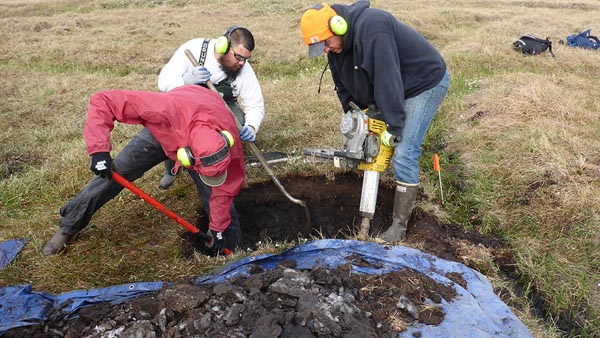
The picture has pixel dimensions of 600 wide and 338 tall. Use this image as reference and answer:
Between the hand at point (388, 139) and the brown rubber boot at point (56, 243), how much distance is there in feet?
8.75

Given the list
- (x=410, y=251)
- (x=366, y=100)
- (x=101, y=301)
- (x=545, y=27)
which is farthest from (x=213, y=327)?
(x=545, y=27)

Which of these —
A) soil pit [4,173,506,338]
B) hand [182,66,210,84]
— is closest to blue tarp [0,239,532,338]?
soil pit [4,173,506,338]

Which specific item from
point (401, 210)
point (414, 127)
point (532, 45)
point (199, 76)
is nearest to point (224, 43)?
point (199, 76)

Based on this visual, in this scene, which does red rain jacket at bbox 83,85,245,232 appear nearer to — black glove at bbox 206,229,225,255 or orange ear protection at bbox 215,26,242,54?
black glove at bbox 206,229,225,255

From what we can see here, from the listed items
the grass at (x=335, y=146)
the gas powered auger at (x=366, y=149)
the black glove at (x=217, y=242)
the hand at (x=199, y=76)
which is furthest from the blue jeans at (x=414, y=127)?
→ the hand at (x=199, y=76)

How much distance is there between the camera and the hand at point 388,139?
3.38m

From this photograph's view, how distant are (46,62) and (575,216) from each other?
996cm

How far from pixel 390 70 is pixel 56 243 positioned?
295 centimetres

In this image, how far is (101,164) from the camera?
2.90m

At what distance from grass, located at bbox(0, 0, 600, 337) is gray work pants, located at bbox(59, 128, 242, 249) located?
278mm

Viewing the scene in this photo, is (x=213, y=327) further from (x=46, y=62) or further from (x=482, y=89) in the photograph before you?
(x=46, y=62)

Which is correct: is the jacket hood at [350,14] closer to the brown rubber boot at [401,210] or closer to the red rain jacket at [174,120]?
the red rain jacket at [174,120]

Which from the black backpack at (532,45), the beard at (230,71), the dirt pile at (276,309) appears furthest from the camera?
the black backpack at (532,45)

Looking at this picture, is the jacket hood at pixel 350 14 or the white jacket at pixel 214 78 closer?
the jacket hood at pixel 350 14
